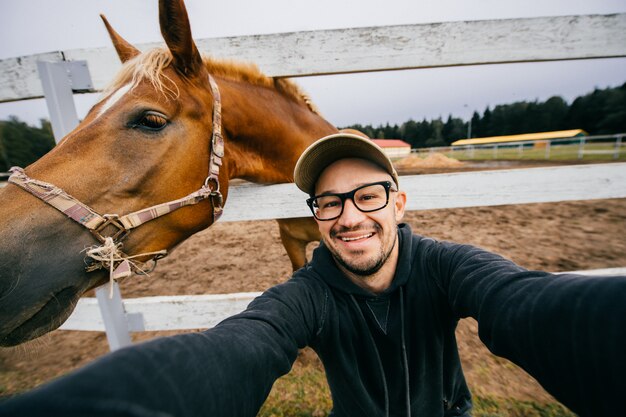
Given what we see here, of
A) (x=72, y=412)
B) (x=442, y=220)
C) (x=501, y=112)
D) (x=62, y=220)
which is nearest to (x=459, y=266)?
(x=72, y=412)

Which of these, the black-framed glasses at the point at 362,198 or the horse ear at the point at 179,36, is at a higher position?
the horse ear at the point at 179,36

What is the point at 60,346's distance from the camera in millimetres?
2801

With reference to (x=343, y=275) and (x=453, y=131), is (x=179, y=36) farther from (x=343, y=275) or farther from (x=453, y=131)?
(x=453, y=131)

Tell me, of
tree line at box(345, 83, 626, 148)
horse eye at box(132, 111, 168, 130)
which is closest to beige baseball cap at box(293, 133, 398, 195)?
horse eye at box(132, 111, 168, 130)

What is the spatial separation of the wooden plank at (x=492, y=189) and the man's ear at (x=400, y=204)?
0.10 meters

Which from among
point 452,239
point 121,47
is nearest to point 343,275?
point 121,47

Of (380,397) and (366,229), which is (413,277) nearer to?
(366,229)

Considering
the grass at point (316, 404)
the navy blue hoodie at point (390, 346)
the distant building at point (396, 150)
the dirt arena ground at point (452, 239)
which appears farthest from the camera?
the distant building at point (396, 150)

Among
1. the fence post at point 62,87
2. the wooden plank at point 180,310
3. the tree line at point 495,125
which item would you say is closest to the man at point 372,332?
the wooden plank at point 180,310

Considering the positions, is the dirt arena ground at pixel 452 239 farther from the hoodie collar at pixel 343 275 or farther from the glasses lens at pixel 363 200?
the glasses lens at pixel 363 200

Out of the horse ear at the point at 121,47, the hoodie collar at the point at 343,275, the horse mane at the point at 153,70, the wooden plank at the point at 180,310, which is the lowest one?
the wooden plank at the point at 180,310

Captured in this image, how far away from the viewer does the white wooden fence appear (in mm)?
1478

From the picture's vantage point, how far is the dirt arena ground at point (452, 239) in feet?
7.26

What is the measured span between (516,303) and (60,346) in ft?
13.2
